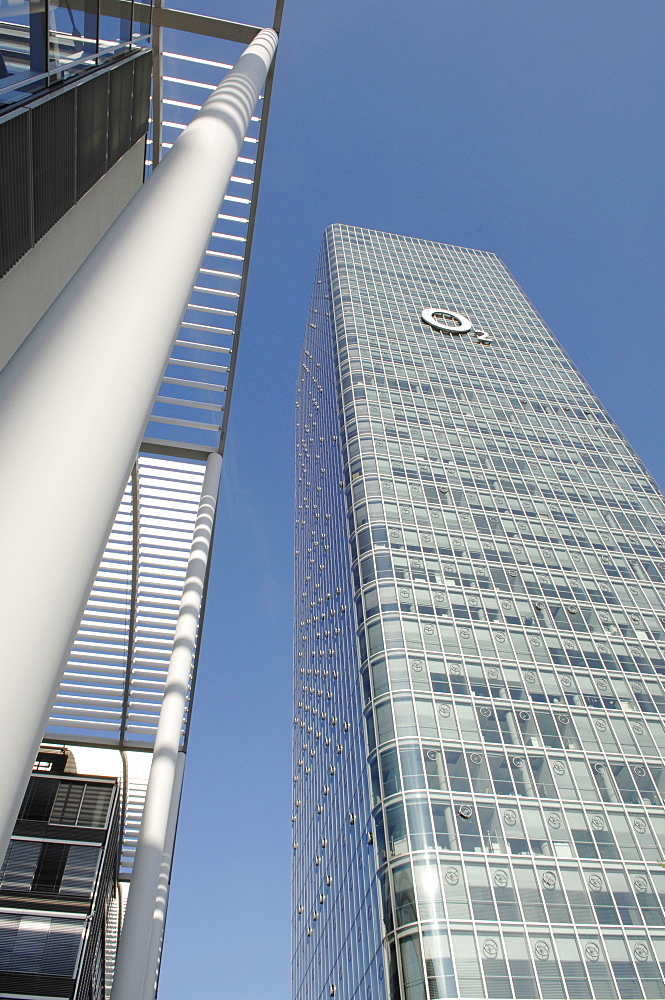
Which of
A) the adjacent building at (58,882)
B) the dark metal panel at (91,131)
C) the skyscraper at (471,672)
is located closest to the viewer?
the dark metal panel at (91,131)

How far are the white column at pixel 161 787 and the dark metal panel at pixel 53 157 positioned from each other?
10.2 m

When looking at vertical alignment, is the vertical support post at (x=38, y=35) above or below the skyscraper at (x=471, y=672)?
below

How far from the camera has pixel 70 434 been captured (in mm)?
2773

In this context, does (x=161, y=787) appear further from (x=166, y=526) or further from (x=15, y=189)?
(x=15, y=189)

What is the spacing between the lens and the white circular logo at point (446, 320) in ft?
244

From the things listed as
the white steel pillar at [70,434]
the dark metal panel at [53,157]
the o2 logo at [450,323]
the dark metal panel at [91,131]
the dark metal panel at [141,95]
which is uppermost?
the o2 logo at [450,323]

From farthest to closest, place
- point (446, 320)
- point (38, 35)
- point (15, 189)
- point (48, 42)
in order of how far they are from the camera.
A: 1. point (446, 320)
2. point (48, 42)
3. point (38, 35)
4. point (15, 189)

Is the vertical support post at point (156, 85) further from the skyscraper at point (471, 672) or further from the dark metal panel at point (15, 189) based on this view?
the skyscraper at point (471, 672)

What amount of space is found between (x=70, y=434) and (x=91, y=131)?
19.5 feet

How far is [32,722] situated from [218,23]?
1337 centimetres

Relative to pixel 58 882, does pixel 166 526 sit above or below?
above

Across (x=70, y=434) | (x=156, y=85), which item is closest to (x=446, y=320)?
(x=156, y=85)

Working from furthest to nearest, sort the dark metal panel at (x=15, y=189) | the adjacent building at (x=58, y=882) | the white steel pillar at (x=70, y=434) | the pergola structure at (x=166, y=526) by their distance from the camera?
the adjacent building at (x=58, y=882), the pergola structure at (x=166, y=526), the dark metal panel at (x=15, y=189), the white steel pillar at (x=70, y=434)

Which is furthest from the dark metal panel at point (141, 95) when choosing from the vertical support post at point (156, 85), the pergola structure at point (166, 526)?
the vertical support post at point (156, 85)
